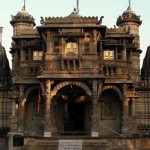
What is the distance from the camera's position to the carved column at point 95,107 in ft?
112

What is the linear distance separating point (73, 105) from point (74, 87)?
7055mm

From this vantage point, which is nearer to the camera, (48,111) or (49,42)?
(48,111)

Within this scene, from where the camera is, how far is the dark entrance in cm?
3728

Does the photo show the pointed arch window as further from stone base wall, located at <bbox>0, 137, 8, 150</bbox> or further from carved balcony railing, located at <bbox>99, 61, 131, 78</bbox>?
stone base wall, located at <bbox>0, 137, 8, 150</bbox>

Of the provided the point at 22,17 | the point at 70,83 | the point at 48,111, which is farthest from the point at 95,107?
the point at 22,17

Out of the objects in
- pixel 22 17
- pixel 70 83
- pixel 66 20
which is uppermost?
pixel 22 17

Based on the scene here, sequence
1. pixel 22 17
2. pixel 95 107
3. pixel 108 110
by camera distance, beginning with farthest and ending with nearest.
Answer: pixel 22 17
pixel 108 110
pixel 95 107

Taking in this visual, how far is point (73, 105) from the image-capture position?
43.6m

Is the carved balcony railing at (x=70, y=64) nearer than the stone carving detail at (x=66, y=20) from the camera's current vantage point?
Yes

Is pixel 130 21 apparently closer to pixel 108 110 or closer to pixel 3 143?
pixel 108 110

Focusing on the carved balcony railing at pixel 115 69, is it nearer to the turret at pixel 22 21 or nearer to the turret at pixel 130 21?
the turret at pixel 130 21

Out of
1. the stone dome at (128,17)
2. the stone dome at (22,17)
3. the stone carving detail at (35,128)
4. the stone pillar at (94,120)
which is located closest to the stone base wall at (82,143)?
the stone pillar at (94,120)

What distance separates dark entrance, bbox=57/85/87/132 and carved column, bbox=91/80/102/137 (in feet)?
7.78

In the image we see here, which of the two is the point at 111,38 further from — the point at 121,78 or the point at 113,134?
the point at 113,134
